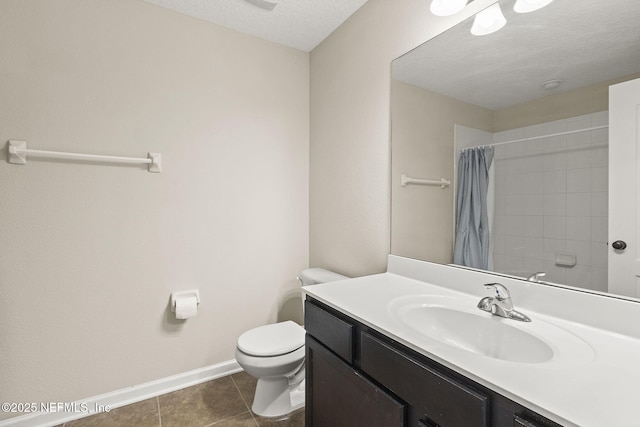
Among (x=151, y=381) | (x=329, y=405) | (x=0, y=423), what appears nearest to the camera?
(x=329, y=405)

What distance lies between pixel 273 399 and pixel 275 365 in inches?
11.4

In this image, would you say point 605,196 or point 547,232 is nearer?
point 605,196

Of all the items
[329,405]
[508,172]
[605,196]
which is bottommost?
[329,405]

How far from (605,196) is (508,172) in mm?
300

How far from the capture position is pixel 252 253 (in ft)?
6.98

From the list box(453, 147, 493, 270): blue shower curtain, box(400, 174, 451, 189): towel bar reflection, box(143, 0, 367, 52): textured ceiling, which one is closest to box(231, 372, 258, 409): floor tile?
box(453, 147, 493, 270): blue shower curtain

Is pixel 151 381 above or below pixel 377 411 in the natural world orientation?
below

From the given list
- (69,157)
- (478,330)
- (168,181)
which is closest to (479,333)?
(478,330)

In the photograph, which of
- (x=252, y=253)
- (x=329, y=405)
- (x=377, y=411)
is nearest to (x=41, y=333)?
(x=252, y=253)

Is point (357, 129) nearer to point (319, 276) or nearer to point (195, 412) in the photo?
point (319, 276)

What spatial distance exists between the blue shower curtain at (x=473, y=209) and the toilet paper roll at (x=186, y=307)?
1.50 meters

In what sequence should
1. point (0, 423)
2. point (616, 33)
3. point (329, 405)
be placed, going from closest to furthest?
point (616, 33), point (329, 405), point (0, 423)

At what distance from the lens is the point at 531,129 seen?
110 centimetres

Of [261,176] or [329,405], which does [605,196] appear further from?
[261,176]
